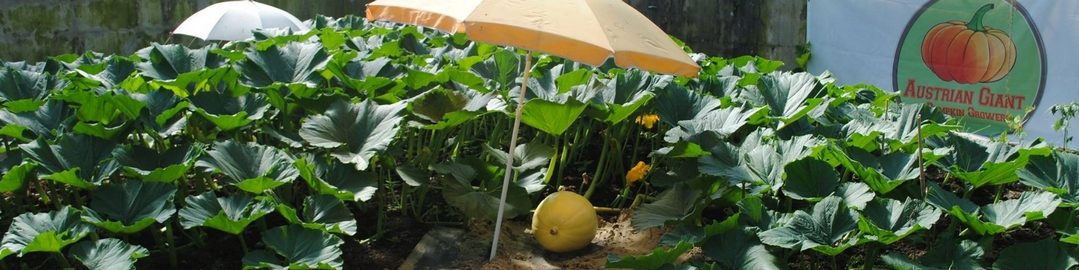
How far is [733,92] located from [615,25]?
1082mm

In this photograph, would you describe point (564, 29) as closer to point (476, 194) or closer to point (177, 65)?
point (476, 194)

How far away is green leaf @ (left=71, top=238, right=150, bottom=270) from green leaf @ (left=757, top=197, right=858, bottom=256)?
1.50 m

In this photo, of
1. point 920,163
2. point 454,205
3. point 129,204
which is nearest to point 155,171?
point 129,204

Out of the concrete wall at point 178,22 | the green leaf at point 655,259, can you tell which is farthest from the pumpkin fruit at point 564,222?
the concrete wall at point 178,22

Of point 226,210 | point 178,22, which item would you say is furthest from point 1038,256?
point 178,22

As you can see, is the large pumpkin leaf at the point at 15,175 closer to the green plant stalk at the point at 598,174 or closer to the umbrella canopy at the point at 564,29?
the umbrella canopy at the point at 564,29

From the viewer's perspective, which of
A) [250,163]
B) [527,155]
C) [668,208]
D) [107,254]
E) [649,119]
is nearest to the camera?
[107,254]

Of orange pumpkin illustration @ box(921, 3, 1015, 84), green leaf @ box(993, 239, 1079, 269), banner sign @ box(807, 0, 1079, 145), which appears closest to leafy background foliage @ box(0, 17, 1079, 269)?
green leaf @ box(993, 239, 1079, 269)

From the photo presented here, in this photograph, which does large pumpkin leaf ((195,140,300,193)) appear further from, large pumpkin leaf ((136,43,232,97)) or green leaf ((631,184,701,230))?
green leaf ((631,184,701,230))

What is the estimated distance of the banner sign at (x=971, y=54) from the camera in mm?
7781

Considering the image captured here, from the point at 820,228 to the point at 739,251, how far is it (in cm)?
21

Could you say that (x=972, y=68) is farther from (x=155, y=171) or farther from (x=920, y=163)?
(x=155, y=171)

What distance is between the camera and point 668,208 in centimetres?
336

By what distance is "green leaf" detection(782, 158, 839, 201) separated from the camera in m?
3.15
